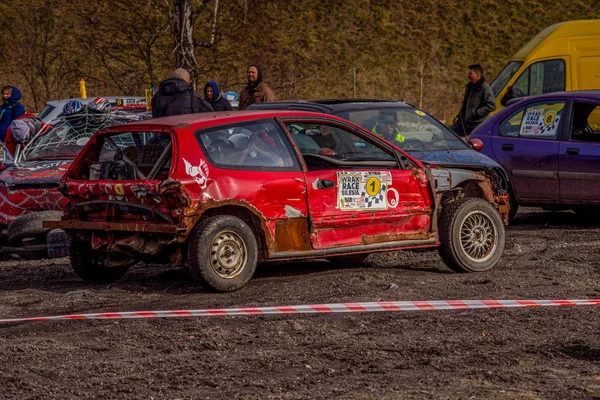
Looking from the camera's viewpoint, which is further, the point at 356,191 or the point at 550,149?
the point at 550,149

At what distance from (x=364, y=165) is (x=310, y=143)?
540 mm

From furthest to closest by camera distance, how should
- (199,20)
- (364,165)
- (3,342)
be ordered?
(199,20) < (364,165) < (3,342)

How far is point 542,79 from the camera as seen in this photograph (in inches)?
793

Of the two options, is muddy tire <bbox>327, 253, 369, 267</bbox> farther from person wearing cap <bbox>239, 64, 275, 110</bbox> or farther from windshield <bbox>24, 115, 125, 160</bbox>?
person wearing cap <bbox>239, 64, 275, 110</bbox>

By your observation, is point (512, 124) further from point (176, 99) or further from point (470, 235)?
point (176, 99)

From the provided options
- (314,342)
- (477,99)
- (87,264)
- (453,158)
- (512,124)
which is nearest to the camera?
(314,342)

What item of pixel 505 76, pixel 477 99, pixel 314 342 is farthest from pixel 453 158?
pixel 505 76

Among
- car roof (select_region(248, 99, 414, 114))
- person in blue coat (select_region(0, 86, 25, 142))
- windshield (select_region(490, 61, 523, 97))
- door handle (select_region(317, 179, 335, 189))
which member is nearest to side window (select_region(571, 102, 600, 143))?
car roof (select_region(248, 99, 414, 114))

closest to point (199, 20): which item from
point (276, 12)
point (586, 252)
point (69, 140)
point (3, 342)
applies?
point (276, 12)

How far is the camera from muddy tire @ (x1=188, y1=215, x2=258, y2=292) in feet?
28.0

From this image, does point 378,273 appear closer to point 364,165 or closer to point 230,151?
point 364,165

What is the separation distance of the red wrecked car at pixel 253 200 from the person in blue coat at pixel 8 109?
27.0ft

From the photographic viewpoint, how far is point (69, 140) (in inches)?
557

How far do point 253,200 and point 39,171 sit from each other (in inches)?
201
